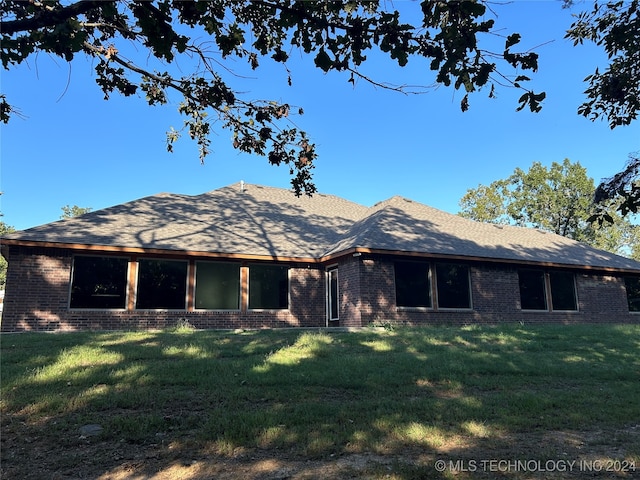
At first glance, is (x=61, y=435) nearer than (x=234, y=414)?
Yes

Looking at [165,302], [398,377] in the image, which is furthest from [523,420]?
[165,302]

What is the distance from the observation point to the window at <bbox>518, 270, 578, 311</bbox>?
1738cm

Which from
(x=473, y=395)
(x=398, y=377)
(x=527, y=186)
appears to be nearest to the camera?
(x=473, y=395)

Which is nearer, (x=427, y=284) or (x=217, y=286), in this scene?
(x=217, y=286)

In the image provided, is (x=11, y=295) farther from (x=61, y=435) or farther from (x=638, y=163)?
(x=638, y=163)

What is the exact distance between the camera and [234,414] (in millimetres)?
4719

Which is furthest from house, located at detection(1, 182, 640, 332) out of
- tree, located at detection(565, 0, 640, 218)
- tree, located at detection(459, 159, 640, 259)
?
tree, located at detection(459, 159, 640, 259)

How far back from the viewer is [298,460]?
3754 millimetres

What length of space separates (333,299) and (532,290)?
7.65 metres

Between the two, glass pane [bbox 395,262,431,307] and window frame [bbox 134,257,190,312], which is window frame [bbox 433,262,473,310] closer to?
glass pane [bbox 395,262,431,307]

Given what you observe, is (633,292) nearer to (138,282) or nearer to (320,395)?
(320,395)

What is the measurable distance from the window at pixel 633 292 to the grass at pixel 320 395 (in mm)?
12667

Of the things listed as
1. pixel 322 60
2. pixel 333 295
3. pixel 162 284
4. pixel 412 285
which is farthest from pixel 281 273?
pixel 322 60

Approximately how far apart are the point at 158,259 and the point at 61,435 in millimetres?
10771
